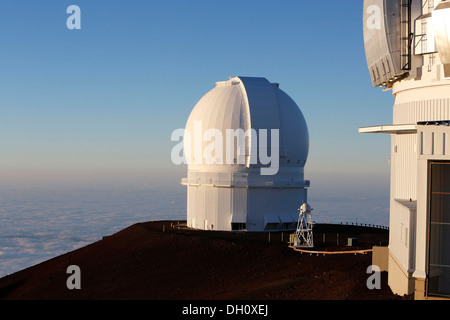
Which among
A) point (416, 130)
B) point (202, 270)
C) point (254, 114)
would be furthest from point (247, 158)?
point (416, 130)

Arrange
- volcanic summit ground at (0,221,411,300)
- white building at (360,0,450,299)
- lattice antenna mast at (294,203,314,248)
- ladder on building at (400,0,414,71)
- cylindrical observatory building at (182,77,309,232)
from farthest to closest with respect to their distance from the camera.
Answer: cylindrical observatory building at (182,77,309,232) → lattice antenna mast at (294,203,314,248) → volcanic summit ground at (0,221,411,300) → ladder on building at (400,0,414,71) → white building at (360,0,450,299)

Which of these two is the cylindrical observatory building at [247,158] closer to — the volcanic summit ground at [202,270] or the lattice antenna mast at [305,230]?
the volcanic summit ground at [202,270]

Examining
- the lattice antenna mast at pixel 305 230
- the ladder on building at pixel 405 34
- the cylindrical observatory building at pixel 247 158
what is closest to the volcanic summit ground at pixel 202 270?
the lattice antenna mast at pixel 305 230

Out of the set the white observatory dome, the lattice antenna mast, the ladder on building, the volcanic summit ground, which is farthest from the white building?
the white observatory dome

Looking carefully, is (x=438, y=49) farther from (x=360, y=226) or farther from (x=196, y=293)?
(x=360, y=226)

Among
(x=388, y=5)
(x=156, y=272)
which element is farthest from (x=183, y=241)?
(x=388, y=5)

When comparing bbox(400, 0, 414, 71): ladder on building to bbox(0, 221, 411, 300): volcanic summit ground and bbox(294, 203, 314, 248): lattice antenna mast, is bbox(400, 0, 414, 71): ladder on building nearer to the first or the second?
bbox(0, 221, 411, 300): volcanic summit ground
